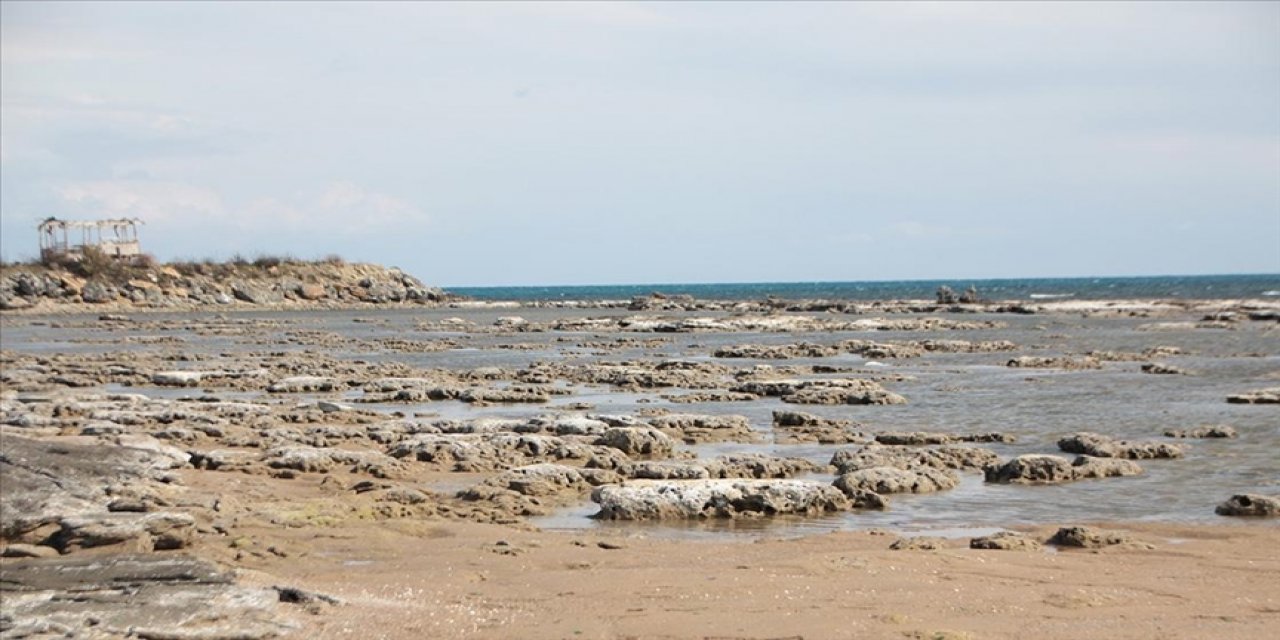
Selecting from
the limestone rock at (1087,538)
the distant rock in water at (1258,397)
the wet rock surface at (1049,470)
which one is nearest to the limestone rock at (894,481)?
the wet rock surface at (1049,470)

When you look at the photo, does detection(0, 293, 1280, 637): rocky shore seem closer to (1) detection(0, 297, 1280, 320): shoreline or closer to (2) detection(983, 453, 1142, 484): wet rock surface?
(2) detection(983, 453, 1142, 484): wet rock surface

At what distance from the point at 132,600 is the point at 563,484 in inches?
266

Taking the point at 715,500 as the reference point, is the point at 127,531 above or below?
above

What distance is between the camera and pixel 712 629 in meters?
8.55

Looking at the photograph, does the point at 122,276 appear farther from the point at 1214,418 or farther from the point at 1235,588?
the point at 1235,588

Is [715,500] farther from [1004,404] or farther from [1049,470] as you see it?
[1004,404]

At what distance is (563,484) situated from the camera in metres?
14.9

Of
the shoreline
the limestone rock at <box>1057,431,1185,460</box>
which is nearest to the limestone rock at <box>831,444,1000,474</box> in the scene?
the limestone rock at <box>1057,431,1185,460</box>

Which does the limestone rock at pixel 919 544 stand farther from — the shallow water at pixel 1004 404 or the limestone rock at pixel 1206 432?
the limestone rock at pixel 1206 432

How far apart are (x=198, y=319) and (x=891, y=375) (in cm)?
4698

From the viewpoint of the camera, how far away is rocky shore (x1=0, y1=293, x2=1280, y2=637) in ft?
29.8

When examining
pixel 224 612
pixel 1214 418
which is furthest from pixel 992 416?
pixel 224 612

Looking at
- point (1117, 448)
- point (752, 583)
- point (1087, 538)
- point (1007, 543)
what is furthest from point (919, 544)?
point (1117, 448)

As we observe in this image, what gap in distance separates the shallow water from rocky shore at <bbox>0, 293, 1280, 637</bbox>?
14 centimetres
